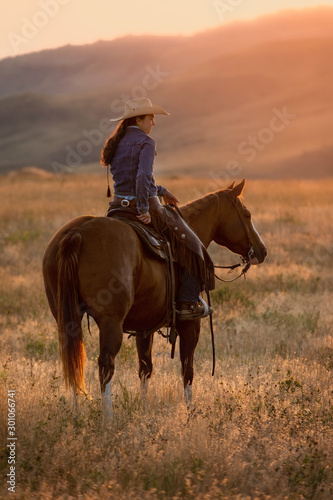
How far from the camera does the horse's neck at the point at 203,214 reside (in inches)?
274

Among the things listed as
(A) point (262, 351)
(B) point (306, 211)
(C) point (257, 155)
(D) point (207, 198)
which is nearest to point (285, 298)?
(A) point (262, 351)

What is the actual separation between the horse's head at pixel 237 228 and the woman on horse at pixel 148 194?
66cm

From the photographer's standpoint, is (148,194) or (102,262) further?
(148,194)

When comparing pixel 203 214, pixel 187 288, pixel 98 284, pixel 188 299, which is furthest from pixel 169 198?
pixel 98 284

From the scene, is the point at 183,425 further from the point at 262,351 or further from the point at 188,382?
the point at 262,351

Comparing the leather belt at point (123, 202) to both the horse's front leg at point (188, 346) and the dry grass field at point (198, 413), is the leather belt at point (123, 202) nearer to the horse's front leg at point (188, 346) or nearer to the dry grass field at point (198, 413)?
the horse's front leg at point (188, 346)

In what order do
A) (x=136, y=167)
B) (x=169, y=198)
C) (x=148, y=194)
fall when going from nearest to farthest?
(x=148, y=194) < (x=136, y=167) < (x=169, y=198)

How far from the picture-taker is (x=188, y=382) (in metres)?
6.75

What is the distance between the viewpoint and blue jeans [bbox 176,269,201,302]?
256 inches

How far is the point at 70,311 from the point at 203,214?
206 cm

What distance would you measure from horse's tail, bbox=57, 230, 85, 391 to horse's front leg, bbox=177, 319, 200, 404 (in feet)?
4.36

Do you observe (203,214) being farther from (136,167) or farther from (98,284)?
(98,284)

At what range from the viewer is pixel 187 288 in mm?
6523

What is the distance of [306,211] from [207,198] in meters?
16.1
